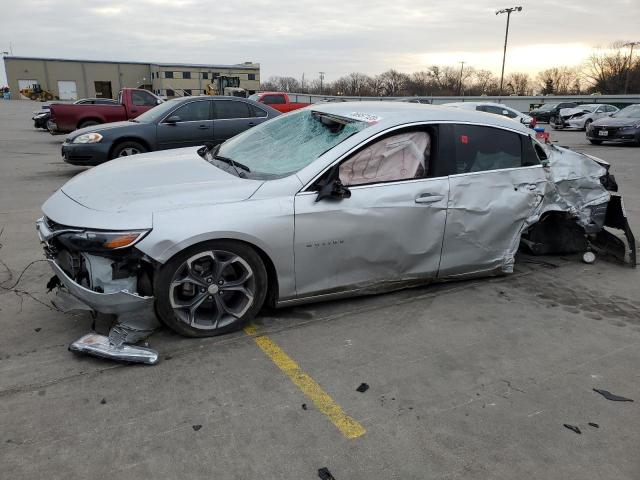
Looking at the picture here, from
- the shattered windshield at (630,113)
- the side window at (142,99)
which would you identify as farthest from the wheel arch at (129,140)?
the shattered windshield at (630,113)

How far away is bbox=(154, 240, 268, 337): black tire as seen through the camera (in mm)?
3188

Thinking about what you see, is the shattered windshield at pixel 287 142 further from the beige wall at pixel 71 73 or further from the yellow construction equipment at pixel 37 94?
the beige wall at pixel 71 73

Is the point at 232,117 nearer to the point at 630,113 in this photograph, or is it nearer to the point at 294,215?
the point at 294,215

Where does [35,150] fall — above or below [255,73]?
below

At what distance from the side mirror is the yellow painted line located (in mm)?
1060

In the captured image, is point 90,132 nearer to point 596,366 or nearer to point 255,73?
point 596,366

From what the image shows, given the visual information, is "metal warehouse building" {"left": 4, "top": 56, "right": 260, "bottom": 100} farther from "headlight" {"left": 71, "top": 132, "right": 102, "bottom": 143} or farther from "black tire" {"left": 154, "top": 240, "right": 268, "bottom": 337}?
"black tire" {"left": 154, "top": 240, "right": 268, "bottom": 337}

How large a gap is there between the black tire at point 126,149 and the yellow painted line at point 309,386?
6.83 meters

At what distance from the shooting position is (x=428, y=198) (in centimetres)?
390

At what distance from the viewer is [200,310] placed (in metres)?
3.45

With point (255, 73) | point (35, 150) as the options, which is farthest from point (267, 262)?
point (255, 73)

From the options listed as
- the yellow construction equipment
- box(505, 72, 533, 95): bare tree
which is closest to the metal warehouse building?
the yellow construction equipment

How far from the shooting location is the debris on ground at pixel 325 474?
2.24 m

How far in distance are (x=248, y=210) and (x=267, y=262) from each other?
0.41 metres
